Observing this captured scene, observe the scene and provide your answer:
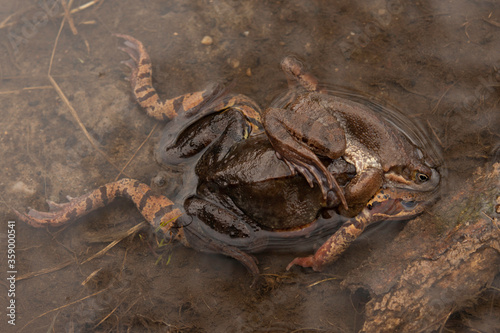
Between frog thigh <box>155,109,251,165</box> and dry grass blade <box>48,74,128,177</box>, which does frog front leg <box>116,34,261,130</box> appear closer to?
frog thigh <box>155,109,251,165</box>

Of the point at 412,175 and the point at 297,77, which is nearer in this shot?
the point at 412,175

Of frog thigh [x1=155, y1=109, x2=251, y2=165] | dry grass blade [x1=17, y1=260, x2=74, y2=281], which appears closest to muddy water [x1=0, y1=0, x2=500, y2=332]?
dry grass blade [x1=17, y1=260, x2=74, y2=281]

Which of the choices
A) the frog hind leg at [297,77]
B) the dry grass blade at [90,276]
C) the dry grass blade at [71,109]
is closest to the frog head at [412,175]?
the frog hind leg at [297,77]

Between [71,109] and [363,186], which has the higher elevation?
[363,186]

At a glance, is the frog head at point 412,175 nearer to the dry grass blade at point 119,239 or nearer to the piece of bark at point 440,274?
the piece of bark at point 440,274

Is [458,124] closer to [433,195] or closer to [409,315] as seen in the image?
[433,195]

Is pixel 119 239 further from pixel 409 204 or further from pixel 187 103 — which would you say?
pixel 409 204

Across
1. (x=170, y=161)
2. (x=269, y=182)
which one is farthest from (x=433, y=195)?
(x=170, y=161)

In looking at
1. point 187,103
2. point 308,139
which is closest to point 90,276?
point 187,103
